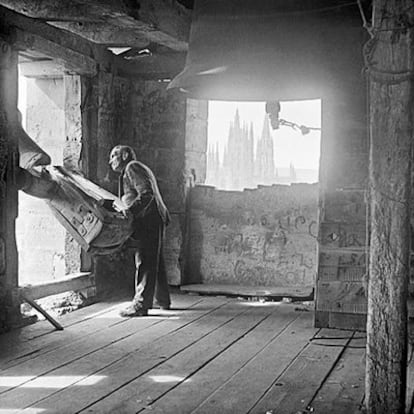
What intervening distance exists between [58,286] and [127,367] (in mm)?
2054

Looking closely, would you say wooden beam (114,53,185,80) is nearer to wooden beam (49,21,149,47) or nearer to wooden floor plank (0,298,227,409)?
wooden beam (49,21,149,47)

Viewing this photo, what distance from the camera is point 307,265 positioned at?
Result: 708 cm

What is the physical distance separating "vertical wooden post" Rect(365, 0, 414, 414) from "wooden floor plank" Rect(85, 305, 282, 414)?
1198 mm

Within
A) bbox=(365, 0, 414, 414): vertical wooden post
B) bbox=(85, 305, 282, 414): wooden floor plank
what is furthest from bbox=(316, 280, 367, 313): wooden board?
bbox=(365, 0, 414, 414): vertical wooden post

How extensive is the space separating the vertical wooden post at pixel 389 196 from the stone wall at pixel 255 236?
3.90 m

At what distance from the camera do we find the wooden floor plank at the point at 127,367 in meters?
3.53

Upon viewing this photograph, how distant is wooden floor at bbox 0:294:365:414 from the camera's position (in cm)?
355

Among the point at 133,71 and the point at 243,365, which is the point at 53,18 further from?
the point at 243,365

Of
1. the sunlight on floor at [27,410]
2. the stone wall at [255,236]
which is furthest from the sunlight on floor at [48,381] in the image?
the stone wall at [255,236]

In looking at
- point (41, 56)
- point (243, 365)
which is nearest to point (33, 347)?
point (243, 365)

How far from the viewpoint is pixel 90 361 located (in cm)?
438

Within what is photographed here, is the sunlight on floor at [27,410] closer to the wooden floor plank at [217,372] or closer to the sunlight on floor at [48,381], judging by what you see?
the sunlight on floor at [48,381]

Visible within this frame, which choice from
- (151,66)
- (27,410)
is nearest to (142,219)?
(151,66)

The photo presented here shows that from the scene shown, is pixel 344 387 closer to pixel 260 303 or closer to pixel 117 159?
pixel 260 303
